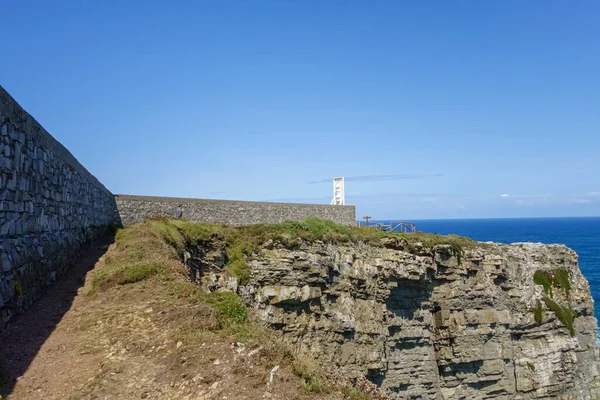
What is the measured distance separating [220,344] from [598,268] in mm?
94822

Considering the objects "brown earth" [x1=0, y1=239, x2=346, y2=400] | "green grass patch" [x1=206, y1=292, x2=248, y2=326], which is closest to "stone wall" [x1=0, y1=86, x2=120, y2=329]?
"brown earth" [x1=0, y1=239, x2=346, y2=400]

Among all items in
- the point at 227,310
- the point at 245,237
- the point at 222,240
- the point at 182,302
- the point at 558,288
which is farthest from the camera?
the point at 558,288

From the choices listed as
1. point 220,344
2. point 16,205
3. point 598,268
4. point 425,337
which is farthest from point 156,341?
point 598,268

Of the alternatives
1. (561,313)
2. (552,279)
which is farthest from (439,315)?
(552,279)

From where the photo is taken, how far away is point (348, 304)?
27625 mm

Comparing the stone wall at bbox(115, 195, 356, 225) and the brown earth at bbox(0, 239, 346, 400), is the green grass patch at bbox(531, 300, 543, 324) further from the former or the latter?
the brown earth at bbox(0, 239, 346, 400)

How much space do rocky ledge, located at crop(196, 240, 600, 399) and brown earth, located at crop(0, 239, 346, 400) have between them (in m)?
15.3

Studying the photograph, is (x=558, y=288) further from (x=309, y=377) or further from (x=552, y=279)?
(x=309, y=377)

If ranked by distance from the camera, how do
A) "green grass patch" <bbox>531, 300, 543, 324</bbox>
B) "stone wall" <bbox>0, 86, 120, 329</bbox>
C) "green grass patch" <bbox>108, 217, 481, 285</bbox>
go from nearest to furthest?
"stone wall" <bbox>0, 86, 120, 329</bbox>, "green grass patch" <bbox>108, 217, 481, 285</bbox>, "green grass patch" <bbox>531, 300, 543, 324</bbox>

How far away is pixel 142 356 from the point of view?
7.52 meters

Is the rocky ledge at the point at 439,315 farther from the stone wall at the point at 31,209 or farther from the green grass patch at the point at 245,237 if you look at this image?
the stone wall at the point at 31,209

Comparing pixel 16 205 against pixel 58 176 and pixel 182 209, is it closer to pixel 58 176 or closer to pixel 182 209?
pixel 58 176

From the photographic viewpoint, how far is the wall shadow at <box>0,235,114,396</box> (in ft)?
23.3

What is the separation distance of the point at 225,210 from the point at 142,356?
22.1 metres
